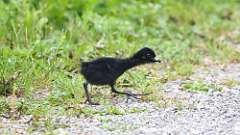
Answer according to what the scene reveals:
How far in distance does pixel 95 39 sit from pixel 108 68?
228 cm

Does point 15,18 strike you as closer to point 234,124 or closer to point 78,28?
point 78,28

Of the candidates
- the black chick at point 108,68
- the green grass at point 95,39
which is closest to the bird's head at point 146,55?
the black chick at point 108,68

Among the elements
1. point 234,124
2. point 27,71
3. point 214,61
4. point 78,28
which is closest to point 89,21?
point 78,28

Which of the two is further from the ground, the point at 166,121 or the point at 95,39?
the point at 95,39

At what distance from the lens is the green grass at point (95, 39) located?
770cm

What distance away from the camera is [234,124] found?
647cm

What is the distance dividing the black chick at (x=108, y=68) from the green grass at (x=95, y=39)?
19 cm

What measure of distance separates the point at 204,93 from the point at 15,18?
296 centimetres

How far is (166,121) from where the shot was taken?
667 centimetres

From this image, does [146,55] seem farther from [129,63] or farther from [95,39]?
[95,39]

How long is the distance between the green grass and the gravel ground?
263 mm

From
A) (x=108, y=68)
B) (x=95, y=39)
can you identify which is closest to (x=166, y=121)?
(x=108, y=68)

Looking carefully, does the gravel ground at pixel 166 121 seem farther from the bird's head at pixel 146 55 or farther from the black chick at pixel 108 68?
the bird's head at pixel 146 55

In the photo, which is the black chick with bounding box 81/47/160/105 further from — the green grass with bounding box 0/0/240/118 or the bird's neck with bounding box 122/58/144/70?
the green grass with bounding box 0/0/240/118
